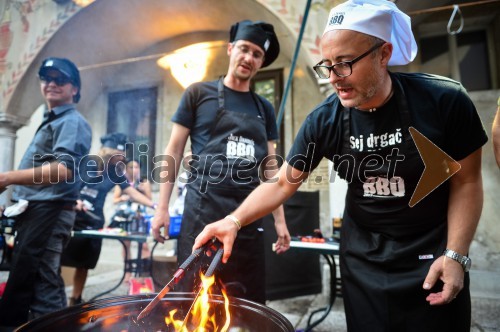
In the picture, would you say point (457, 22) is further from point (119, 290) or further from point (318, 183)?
point (119, 290)

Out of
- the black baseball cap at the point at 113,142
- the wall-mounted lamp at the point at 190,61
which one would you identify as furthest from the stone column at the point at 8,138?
the wall-mounted lamp at the point at 190,61

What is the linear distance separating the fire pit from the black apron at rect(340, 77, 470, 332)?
0.49 meters

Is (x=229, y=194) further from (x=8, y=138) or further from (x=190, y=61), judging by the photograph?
(x=190, y=61)

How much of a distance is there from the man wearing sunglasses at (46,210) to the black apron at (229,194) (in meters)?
0.94

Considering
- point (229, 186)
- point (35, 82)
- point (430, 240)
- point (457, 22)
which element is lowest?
point (430, 240)

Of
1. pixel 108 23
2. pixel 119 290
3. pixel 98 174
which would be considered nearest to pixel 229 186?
pixel 98 174

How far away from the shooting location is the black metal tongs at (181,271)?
3.08ft

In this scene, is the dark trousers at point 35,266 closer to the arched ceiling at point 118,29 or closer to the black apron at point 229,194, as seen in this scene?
the black apron at point 229,194

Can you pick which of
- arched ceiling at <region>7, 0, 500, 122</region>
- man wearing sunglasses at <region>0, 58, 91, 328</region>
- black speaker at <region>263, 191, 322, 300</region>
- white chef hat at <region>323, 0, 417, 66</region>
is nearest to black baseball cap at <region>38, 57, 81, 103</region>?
man wearing sunglasses at <region>0, 58, 91, 328</region>

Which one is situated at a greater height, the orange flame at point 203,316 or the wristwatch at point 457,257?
the wristwatch at point 457,257

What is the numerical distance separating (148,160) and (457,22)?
5783 millimetres

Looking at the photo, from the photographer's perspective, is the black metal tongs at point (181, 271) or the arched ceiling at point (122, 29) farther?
the arched ceiling at point (122, 29)

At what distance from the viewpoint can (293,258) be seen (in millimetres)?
3727

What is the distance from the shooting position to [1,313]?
2123 mm
